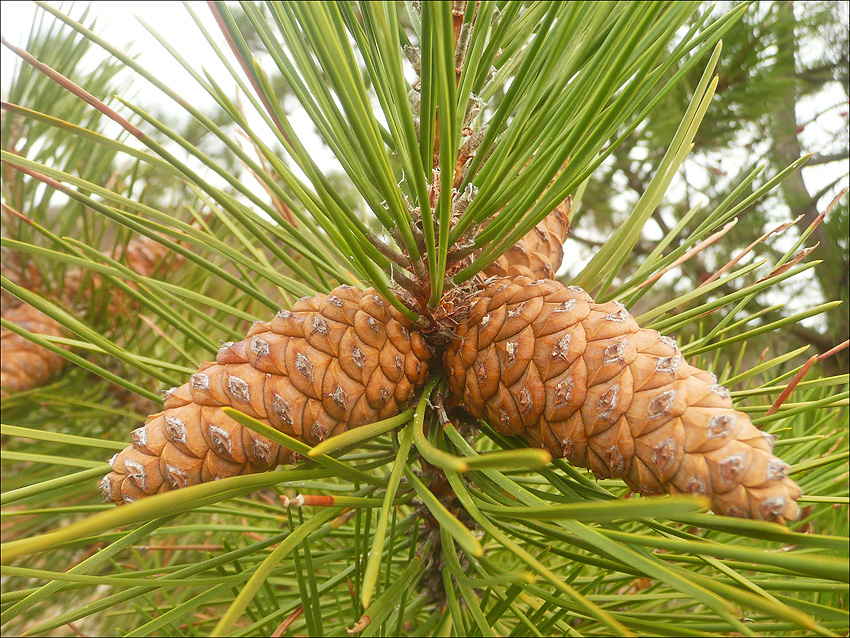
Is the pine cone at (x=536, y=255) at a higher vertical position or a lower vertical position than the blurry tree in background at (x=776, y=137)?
lower

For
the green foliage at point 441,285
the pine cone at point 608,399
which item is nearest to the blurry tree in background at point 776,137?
the green foliage at point 441,285

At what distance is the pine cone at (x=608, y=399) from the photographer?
0.25m

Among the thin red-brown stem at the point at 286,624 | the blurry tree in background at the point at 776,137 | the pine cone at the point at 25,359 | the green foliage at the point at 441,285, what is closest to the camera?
the green foliage at the point at 441,285

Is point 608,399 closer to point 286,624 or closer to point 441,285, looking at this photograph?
point 441,285

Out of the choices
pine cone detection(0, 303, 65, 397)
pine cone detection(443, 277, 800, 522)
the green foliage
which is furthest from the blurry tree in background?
pine cone detection(0, 303, 65, 397)

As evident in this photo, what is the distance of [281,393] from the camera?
0.34 meters

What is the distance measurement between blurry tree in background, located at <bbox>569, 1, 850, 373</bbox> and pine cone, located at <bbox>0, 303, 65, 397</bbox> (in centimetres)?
100

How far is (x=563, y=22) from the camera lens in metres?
0.29

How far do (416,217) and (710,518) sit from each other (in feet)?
0.76

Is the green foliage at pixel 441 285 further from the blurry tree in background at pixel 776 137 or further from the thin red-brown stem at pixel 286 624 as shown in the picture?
the blurry tree in background at pixel 776 137

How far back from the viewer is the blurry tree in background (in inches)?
41.6

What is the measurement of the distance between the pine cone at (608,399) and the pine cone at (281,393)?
5 cm

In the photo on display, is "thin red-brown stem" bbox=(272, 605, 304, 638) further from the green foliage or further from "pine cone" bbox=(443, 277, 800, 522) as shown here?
"pine cone" bbox=(443, 277, 800, 522)

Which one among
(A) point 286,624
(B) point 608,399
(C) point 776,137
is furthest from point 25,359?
(C) point 776,137
